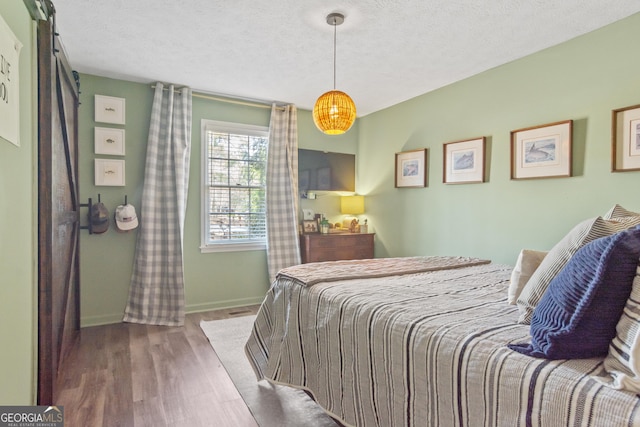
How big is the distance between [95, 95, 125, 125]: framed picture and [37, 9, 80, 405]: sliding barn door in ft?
1.03

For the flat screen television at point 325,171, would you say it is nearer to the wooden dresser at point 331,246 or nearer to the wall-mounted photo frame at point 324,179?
the wall-mounted photo frame at point 324,179

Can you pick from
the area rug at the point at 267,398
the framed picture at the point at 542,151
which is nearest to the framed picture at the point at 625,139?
the framed picture at the point at 542,151

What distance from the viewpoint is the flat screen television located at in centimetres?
448

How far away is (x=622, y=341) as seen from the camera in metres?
0.91

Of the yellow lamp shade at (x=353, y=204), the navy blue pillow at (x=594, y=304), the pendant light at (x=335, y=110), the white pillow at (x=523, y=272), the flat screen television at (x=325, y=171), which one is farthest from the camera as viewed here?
the yellow lamp shade at (x=353, y=204)

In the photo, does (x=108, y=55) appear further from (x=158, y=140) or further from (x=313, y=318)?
(x=313, y=318)

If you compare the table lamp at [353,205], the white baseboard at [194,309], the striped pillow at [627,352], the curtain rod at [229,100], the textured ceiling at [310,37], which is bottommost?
the white baseboard at [194,309]

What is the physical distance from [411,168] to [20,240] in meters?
3.53

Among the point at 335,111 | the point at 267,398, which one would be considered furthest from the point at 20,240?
the point at 335,111

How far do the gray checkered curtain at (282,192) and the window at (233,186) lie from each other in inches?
5.2

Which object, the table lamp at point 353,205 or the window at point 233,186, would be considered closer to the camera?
the window at point 233,186

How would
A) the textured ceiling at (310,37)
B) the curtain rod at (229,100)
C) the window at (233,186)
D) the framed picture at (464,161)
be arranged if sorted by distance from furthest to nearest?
the window at (233,186)
the curtain rod at (229,100)
the framed picture at (464,161)
the textured ceiling at (310,37)

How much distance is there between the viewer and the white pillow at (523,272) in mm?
1562

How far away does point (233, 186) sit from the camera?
4184mm
